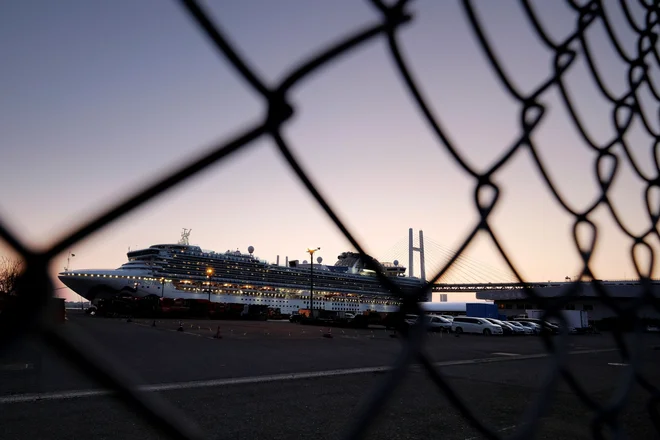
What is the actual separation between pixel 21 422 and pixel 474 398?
178 inches

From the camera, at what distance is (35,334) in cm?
40

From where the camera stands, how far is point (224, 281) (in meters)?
53.6

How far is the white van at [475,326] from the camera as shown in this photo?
2289 centimetres

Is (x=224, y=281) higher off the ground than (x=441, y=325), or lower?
higher

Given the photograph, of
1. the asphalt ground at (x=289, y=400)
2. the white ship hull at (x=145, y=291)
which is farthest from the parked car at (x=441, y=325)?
the white ship hull at (x=145, y=291)

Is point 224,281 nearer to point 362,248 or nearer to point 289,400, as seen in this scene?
point 289,400

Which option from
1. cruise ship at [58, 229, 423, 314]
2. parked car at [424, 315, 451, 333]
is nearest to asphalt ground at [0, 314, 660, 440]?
parked car at [424, 315, 451, 333]

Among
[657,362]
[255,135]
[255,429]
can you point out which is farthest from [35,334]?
[657,362]

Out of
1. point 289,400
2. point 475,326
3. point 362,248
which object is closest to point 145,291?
point 475,326

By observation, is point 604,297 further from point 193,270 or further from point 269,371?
point 193,270

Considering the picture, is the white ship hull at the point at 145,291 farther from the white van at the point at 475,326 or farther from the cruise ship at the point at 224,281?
the white van at the point at 475,326

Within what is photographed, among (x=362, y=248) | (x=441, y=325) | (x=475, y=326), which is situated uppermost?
(x=362, y=248)

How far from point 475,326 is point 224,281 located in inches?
1420

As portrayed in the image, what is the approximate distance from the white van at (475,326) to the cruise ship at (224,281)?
780 inches
